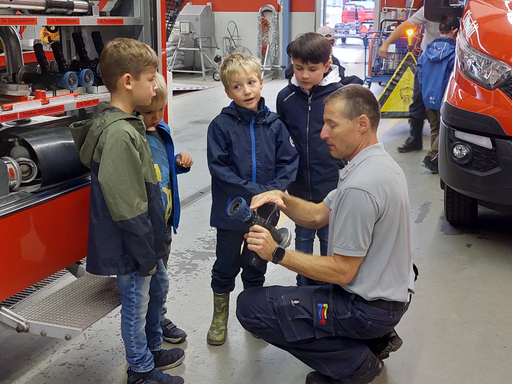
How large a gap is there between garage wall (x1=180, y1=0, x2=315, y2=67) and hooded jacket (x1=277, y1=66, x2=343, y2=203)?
11507 millimetres

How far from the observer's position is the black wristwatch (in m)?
2.16

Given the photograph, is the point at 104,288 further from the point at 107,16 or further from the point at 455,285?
the point at 455,285

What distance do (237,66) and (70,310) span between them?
4.47 feet

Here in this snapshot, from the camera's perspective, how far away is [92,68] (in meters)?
3.00

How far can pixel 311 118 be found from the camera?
2.99 metres

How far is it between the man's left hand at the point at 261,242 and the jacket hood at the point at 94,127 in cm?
63

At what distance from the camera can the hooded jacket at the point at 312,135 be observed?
9.80ft

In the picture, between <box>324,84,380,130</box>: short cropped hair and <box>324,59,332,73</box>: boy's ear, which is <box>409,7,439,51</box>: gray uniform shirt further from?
<box>324,84,380,130</box>: short cropped hair

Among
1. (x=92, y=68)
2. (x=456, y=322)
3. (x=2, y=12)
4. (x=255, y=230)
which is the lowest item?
(x=456, y=322)

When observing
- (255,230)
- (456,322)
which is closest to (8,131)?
(255,230)

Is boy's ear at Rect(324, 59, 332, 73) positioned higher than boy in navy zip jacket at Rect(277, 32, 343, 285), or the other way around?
boy's ear at Rect(324, 59, 332, 73)

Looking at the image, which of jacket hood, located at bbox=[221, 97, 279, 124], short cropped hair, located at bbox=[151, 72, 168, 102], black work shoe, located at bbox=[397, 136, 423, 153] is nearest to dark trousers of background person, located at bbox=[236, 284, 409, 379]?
jacket hood, located at bbox=[221, 97, 279, 124]

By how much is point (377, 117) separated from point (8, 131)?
1770 millimetres

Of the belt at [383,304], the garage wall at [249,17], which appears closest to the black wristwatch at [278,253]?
the belt at [383,304]
